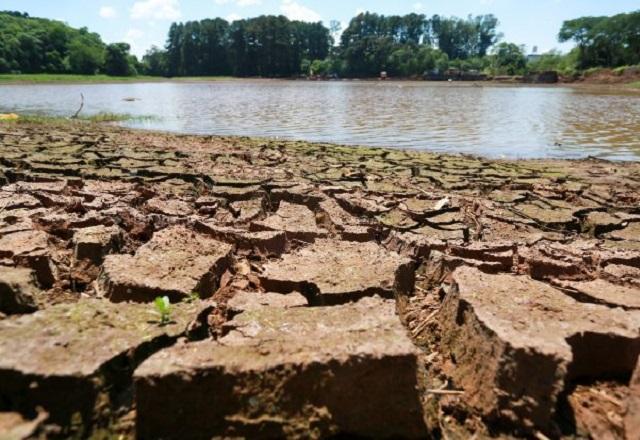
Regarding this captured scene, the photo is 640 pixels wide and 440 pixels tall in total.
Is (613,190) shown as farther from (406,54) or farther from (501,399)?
(406,54)

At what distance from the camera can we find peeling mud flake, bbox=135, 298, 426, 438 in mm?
1469

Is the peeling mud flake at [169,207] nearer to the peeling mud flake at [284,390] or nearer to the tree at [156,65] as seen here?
the peeling mud flake at [284,390]

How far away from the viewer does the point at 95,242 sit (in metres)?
2.90

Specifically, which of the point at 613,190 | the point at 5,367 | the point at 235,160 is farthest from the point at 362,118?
the point at 5,367

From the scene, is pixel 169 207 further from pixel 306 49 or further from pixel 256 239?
pixel 306 49

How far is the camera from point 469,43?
112500 millimetres

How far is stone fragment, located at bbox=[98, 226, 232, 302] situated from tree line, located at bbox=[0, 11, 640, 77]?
7756 centimetres

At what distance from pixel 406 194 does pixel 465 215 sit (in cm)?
81

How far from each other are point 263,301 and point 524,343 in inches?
45.4

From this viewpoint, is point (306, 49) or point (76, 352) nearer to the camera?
point (76, 352)

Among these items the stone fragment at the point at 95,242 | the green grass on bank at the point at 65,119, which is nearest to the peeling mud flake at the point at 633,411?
the stone fragment at the point at 95,242

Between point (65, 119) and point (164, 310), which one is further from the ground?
point (164, 310)

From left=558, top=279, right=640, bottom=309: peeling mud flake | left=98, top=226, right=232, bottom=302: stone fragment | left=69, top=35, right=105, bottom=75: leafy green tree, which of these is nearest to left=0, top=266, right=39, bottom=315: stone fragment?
left=98, top=226, right=232, bottom=302: stone fragment

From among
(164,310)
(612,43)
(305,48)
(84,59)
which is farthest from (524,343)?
(305,48)
